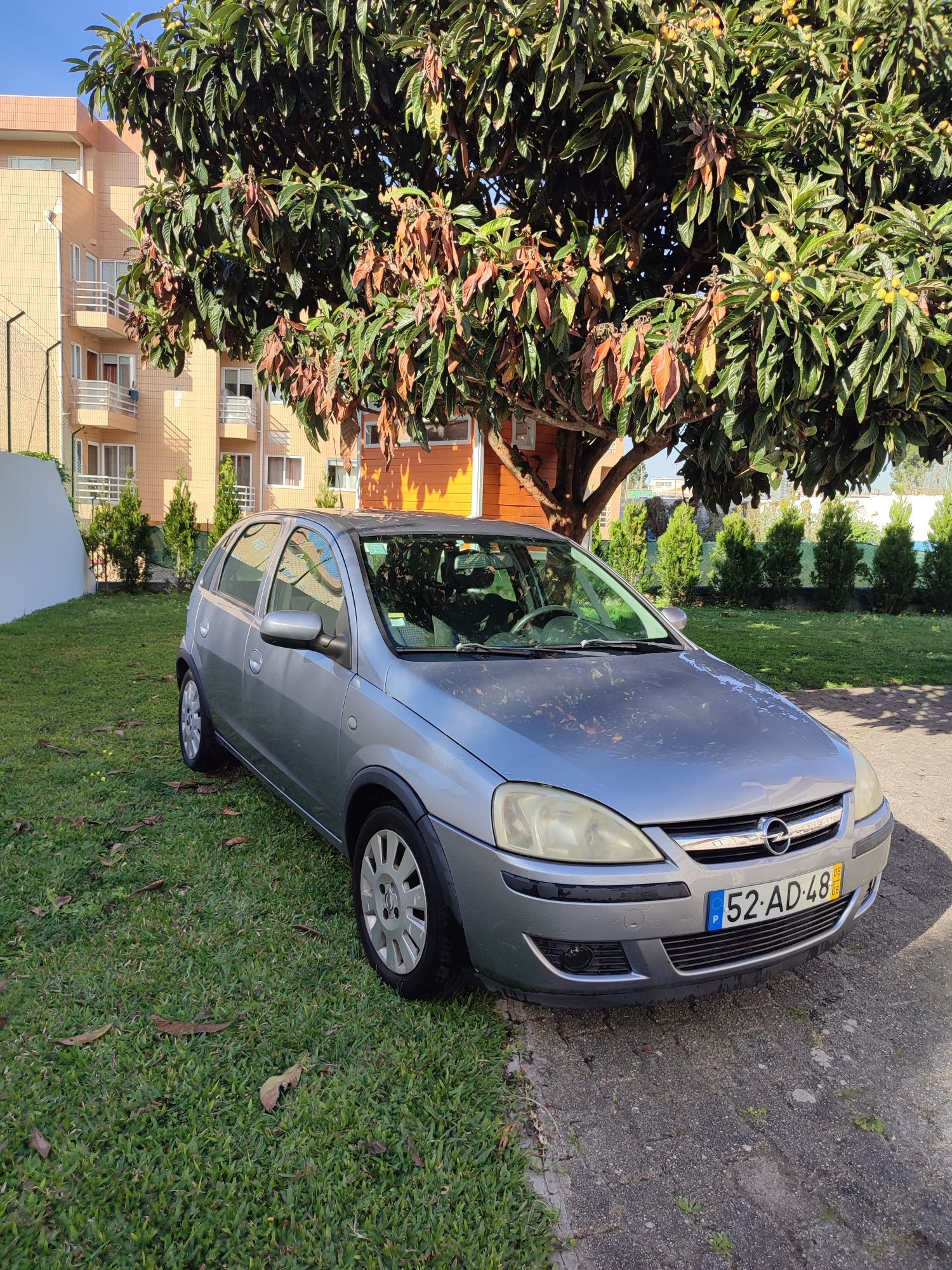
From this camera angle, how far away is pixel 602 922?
7.80 ft

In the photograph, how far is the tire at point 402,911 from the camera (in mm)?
2660

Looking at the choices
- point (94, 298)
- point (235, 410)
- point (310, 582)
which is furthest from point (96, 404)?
point (310, 582)

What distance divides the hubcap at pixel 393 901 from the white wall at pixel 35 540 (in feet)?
32.5

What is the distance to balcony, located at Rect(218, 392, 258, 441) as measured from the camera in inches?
1140

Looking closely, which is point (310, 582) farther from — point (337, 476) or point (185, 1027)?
point (337, 476)

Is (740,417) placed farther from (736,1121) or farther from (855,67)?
(736,1121)

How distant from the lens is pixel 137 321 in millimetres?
6816

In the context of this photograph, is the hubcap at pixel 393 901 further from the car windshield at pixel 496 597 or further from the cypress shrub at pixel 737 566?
the cypress shrub at pixel 737 566

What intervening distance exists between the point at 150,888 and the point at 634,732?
2.21 m

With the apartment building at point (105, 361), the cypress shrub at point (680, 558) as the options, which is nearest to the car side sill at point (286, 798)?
the cypress shrub at point (680, 558)

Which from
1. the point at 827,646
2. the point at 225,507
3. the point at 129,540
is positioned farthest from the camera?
the point at 225,507

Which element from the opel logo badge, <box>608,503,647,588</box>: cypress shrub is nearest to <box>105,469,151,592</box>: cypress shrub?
<box>608,503,647,588</box>: cypress shrub

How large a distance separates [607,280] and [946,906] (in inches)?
143

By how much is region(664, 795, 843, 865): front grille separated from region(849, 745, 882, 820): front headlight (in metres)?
0.30
